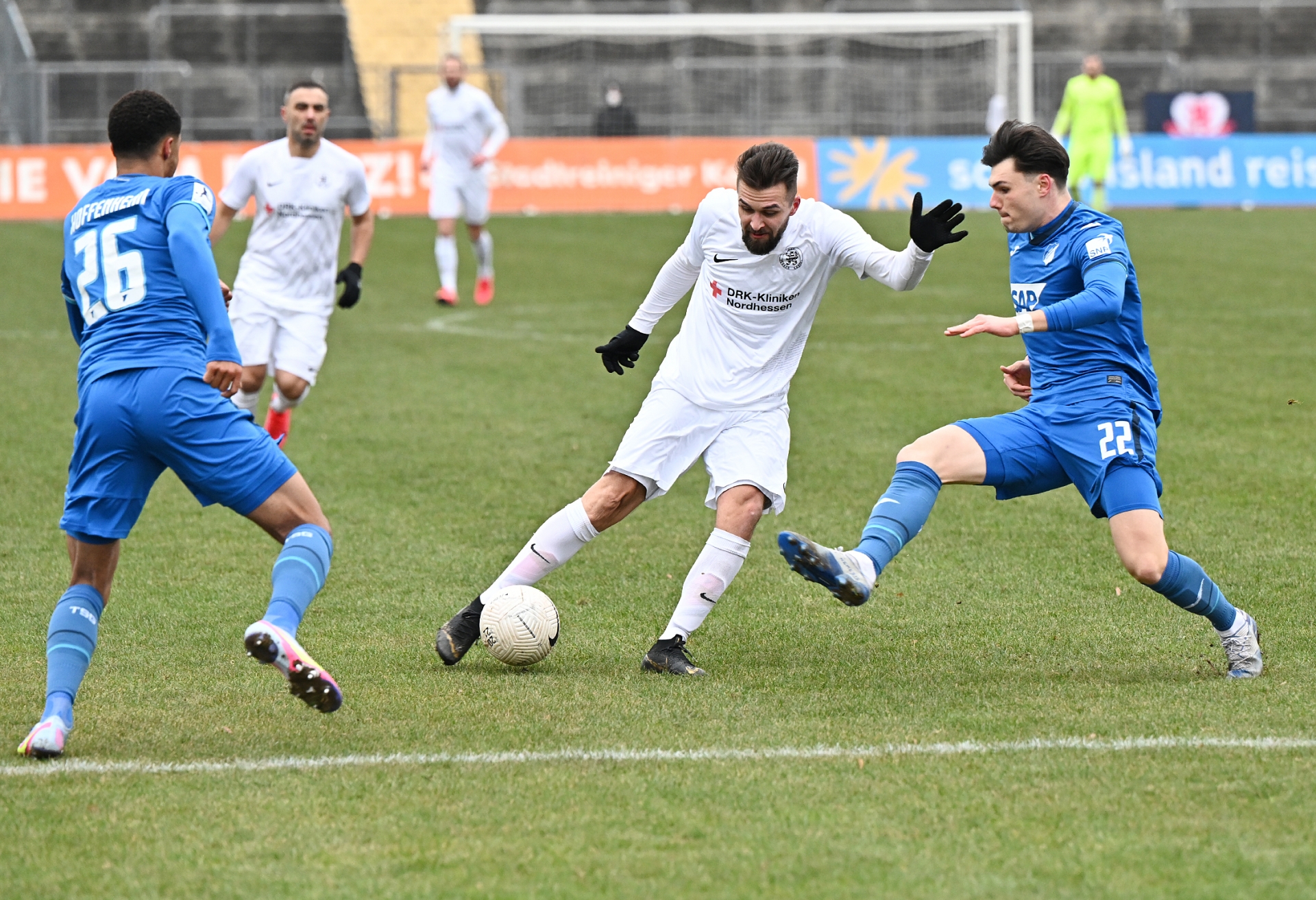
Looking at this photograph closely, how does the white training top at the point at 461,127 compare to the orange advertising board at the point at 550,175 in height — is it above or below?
above

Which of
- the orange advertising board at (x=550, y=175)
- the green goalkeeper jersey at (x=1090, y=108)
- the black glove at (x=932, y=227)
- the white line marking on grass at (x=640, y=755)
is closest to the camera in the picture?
the white line marking on grass at (x=640, y=755)

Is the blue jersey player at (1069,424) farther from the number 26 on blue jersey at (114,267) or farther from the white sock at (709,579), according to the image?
the number 26 on blue jersey at (114,267)

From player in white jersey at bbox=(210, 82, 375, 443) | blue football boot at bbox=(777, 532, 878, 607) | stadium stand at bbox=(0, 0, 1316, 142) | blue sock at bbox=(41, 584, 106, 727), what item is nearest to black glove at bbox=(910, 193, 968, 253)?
blue football boot at bbox=(777, 532, 878, 607)

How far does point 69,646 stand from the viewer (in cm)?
493

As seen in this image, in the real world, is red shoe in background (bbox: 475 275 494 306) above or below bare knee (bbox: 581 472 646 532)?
below

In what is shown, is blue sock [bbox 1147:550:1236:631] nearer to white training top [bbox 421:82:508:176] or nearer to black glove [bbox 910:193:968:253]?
black glove [bbox 910:193:968:253]

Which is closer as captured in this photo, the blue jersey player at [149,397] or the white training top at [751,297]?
the blue jersey player at [149,397]

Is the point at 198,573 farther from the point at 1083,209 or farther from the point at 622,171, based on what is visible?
the point at 622,171

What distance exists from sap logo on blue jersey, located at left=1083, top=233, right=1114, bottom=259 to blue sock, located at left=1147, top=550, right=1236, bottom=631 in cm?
100

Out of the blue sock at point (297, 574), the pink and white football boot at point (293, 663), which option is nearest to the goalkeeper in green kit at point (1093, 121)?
the blue sock at point (297, 574)

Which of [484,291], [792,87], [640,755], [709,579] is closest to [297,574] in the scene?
[640,755]

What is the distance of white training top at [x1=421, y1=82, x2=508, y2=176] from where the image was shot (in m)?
18.0

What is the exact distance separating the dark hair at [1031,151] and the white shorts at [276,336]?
488cm

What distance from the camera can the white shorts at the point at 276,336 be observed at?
9500 mm
